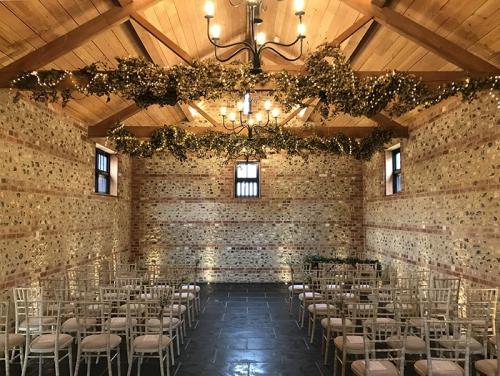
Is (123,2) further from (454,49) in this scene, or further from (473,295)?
(473,295)

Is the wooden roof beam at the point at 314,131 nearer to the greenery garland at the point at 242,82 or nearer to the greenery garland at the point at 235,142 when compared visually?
the greenery garland at the point at 235,142

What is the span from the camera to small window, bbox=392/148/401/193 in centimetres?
1006

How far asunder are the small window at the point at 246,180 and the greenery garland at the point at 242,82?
6901 millimetres

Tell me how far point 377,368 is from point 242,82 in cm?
352

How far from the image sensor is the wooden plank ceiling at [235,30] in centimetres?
519

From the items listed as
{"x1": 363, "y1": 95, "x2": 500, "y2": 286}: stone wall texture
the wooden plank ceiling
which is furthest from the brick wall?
the wooden plank ceiling

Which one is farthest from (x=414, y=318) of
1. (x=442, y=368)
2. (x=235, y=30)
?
(x=235, y=30)

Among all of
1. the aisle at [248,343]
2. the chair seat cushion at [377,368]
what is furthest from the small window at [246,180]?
the chair seat cushion at [377,368]

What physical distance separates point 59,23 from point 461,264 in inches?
263

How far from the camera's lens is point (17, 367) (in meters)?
5.44

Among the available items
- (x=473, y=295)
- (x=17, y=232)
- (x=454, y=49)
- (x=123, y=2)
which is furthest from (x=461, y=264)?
(x=17, y=232)

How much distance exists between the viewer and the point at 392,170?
1038 cm

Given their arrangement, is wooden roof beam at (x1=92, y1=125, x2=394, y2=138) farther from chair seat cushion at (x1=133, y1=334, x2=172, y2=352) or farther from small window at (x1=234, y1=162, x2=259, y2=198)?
chair seat cushion at (x1=133, y1=334, x2=172, y2=352)

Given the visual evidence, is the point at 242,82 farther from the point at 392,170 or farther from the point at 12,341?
the point at 392,170
